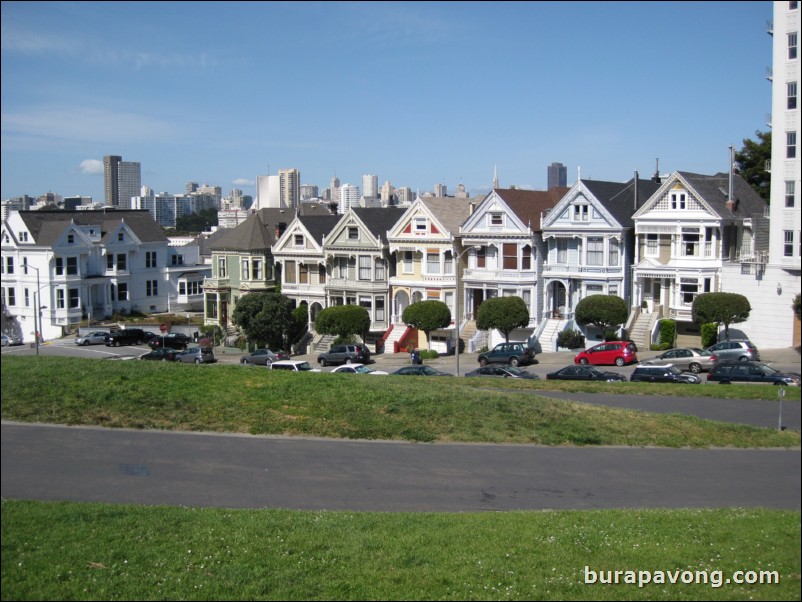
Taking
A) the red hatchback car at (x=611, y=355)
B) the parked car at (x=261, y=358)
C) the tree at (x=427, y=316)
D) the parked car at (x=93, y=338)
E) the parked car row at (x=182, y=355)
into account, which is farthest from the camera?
the tree at (x=427, y=316)

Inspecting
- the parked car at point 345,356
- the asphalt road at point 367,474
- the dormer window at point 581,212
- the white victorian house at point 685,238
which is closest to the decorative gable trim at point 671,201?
the white victorian house at point 685,238

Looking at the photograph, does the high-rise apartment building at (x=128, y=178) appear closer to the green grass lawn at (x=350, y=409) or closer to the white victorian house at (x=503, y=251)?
the green grass lawn at (x=350, y=409)

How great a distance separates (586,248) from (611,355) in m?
8.97

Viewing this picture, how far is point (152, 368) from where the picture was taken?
14602 millimetres

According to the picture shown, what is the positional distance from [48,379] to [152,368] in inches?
198

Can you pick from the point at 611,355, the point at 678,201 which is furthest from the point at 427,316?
the point at 678,201

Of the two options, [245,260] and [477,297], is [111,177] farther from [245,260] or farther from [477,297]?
[245,260]

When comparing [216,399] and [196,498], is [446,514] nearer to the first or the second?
[196,498]

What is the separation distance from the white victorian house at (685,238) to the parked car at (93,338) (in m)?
25.0

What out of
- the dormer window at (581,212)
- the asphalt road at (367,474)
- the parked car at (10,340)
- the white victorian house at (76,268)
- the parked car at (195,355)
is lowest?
the asphalt road at (367,474)

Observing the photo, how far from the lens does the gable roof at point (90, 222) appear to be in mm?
13398

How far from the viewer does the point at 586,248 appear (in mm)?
39812

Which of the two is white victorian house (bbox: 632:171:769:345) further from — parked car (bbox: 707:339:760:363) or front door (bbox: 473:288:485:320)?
parked car (bbox: 707:339:760:363)

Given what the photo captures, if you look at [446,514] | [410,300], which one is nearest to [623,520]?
[446,514]
